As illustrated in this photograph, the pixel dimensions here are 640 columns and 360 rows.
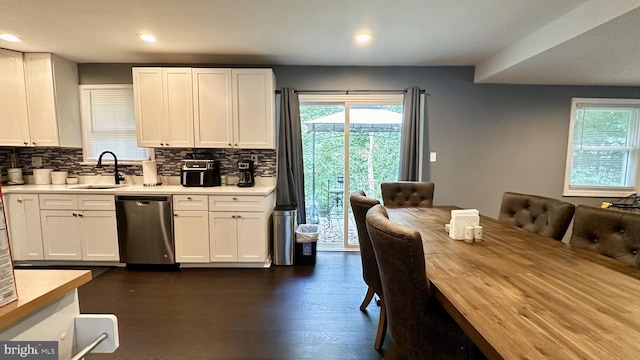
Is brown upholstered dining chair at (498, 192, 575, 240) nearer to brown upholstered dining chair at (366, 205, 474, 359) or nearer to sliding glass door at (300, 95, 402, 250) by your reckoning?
brown upholstered dining chair at (366, 205, 474, 359)

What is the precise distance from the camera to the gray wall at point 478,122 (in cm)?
347

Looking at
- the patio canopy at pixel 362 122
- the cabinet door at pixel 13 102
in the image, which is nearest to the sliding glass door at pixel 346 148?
the patio canopy at pixel 362 122

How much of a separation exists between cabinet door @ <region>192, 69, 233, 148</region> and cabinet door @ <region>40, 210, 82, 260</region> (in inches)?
62.6

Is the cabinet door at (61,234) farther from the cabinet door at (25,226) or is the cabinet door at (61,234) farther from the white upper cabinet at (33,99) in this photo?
the white upper cabinet at (33,99)

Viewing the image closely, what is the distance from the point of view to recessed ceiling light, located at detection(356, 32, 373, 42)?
2531 millimetres

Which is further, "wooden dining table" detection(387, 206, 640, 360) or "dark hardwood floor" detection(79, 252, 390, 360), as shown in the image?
"dark hardwood floor" detection(79, 252, 390, 360)

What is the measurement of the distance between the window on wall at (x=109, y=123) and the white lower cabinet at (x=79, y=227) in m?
0.74

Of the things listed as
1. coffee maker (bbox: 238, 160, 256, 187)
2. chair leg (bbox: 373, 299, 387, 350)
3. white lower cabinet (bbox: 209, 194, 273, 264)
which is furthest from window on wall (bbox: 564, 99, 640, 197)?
coffee maker (bbox: 238, 160, 256, 187)

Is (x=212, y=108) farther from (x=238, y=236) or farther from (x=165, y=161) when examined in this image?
(x=238, y=236)

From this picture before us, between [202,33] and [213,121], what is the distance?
0.96 meters

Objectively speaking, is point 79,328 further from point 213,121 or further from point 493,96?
point 493,96

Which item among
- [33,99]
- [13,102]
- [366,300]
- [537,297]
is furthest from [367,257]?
[13,102]

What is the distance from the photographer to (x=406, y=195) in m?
2.81

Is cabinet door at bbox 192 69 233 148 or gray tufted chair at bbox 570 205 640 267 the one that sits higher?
cabinet door at bbox 192 69 233 148
